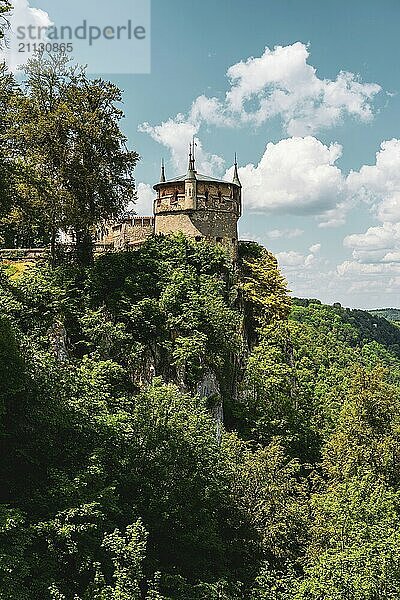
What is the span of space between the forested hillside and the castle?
2150 mm

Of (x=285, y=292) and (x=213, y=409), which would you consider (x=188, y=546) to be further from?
(x=285, y=292)

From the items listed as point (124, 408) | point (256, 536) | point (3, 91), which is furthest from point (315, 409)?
point (3, 91)

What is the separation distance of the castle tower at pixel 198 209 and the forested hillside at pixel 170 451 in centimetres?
219

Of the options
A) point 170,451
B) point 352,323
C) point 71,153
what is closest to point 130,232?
point 71,153

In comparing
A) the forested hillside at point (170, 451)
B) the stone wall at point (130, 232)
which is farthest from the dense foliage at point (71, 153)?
the stone wall at point (130, 232)

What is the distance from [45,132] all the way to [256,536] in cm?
1697

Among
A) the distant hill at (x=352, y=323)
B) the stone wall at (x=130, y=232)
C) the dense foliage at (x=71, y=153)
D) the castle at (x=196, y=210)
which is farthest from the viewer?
the distant hill at (x=352, y=323)

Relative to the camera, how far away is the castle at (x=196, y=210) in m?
29.6

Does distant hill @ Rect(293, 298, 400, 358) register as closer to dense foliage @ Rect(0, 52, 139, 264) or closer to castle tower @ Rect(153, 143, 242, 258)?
castle tower @ Rect(153, 143, 242, 258)

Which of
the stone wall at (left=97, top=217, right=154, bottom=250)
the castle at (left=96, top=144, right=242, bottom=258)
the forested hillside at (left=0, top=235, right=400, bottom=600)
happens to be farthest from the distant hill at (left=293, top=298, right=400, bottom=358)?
the forested hillside at (left=0, top=235, right=400, bottom=600)

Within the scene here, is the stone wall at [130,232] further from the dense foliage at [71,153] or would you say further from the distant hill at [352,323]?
the distant hill at [352,323]

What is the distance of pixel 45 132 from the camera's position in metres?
23.4

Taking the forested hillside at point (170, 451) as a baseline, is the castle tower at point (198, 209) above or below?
above

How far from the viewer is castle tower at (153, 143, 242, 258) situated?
2961 centimetres
